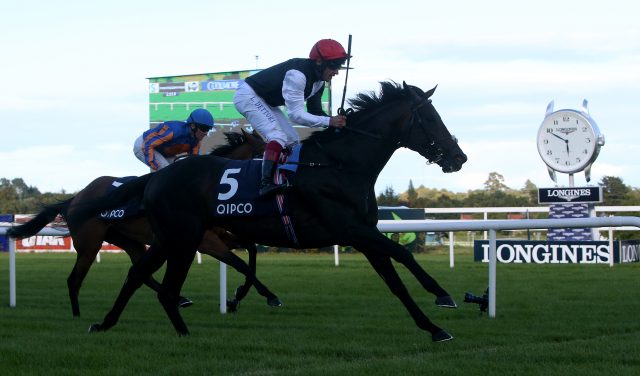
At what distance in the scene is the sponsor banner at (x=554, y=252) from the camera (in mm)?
13914

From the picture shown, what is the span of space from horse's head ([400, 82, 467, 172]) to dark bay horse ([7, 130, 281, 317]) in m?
1.96

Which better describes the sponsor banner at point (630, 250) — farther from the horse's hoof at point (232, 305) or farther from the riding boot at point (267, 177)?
the riding boot at point (267, 177)

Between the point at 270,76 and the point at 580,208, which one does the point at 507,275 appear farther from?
the point at 270,76

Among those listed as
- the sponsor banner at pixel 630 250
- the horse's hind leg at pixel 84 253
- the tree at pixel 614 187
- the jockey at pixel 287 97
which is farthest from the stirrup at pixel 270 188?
the tree at pixel 614 187

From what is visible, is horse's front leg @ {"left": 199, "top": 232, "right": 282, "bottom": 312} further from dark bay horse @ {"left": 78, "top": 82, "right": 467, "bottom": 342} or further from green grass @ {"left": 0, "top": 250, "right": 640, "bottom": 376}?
dark bay horse @ {"left": 78, "top": 82, "right": 467, "bottom": 342}

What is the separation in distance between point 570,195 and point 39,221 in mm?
9630

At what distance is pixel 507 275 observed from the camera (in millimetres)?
11516

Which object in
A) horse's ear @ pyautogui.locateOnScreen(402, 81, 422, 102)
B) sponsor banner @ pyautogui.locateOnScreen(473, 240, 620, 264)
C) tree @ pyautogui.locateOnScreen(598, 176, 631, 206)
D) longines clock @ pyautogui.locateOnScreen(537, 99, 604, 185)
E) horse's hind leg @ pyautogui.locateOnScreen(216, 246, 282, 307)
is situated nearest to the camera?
horse's ear @ pyautogui.locateOnScreen(402, 81, 422, 102)

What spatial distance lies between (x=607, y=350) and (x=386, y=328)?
1525 mm

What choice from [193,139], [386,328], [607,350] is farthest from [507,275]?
[607,350]

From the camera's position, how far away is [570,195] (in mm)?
14922

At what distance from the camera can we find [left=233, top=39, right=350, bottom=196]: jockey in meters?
5.54

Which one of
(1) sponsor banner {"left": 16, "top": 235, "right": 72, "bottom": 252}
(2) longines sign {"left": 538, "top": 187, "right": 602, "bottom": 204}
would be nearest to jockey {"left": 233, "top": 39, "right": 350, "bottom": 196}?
(2) longines sign {"left": 538, "top": 187, "right": 602, "bottom": 204}

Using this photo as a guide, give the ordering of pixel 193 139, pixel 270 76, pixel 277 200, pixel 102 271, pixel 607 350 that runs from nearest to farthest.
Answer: pixel 607 350
pixel 277 200
pixel 270 76
pixel 193 139
pixel 102 271
